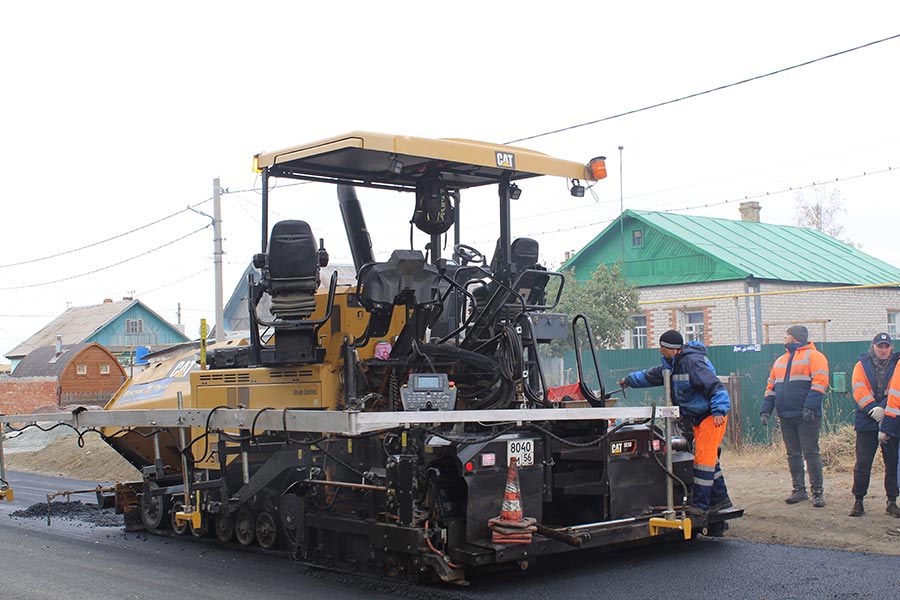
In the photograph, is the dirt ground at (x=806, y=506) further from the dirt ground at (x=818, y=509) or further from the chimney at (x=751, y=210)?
the chimney at (x=751, y=210)

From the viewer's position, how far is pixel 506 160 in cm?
800

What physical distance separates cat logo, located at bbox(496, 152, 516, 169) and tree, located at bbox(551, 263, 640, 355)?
1536cm

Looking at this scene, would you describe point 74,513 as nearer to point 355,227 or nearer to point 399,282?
point 355,227

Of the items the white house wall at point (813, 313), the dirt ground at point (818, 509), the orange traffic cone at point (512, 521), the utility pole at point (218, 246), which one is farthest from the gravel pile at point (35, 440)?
the orange traffic cone at point (512, 521)

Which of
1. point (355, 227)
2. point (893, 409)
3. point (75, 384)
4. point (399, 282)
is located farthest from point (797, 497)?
point (75, 384)

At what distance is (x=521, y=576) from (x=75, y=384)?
45.9 feet

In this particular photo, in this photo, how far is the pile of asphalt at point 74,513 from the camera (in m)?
10.8

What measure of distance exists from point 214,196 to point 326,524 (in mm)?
18188

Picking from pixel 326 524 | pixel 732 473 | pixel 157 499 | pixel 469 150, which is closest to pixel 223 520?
pixel 157 499

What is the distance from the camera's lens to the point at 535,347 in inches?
306

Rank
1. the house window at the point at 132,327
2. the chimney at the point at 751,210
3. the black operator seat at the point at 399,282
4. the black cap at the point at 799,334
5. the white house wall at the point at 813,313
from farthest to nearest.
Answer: the house window at the point at 132,327 < the chimney at the point at 751,210 < the white house wall at the point at 813,313 < the black cap at the point at 799,334 < the black operator seat at the point at 399,282

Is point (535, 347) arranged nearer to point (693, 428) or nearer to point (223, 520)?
point (693, 428)

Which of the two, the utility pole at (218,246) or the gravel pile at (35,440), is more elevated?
the utility pole at (218,246)

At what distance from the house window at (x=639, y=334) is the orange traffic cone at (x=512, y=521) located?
19.0 meters
